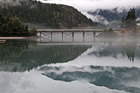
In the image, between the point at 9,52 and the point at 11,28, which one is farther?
the point at 11,28

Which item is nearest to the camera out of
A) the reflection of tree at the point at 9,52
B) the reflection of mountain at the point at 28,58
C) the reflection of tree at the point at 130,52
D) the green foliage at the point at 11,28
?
the reflection of mountain at the point at 28,58

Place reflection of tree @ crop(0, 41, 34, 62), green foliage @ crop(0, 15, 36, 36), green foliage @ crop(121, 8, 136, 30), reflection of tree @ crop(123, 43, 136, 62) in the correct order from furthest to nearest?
green foliage @ crop(121, 8, 136, 30)
green foliage @ crop(0, 15, 36, 36)
reflection of tree @ crop(123, 43, 136, 62)
reflection of tree @ crop(0, 41, 34, 62)

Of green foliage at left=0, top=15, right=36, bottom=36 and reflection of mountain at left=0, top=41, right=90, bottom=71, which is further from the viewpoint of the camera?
green foliage at left=0, top=15, right=36, bottom=36

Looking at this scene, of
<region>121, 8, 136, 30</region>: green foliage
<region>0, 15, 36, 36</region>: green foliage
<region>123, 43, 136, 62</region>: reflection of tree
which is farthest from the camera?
<region>121, 8, 136, 30</region>: green foliage

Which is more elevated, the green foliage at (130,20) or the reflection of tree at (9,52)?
the green foliage at (130,20)

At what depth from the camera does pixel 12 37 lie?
10512cm

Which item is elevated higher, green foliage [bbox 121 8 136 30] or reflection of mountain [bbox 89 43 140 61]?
green foliage [bbox 121 8 136 30]

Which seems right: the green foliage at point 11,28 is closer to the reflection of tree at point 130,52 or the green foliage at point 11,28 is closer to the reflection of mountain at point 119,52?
the reflection of mountain at point 119,52

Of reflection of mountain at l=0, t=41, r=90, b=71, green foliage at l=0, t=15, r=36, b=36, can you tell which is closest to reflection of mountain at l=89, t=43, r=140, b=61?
reflection of mountain at l=0, t=41, r=90, b=71

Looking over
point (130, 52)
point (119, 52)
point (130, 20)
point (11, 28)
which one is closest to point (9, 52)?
point (119, 52)

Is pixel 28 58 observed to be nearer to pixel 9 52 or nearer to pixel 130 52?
pixel 9 52

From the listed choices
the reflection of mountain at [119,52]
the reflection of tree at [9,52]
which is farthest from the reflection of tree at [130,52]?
the reflection of tree at [9,52]

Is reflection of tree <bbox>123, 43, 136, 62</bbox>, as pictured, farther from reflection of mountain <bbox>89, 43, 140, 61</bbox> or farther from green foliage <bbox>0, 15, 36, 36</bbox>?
green foliage <bbox>0, 15, 36, 36</bbox>

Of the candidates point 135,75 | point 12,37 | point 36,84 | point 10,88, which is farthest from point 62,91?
point 12,37
